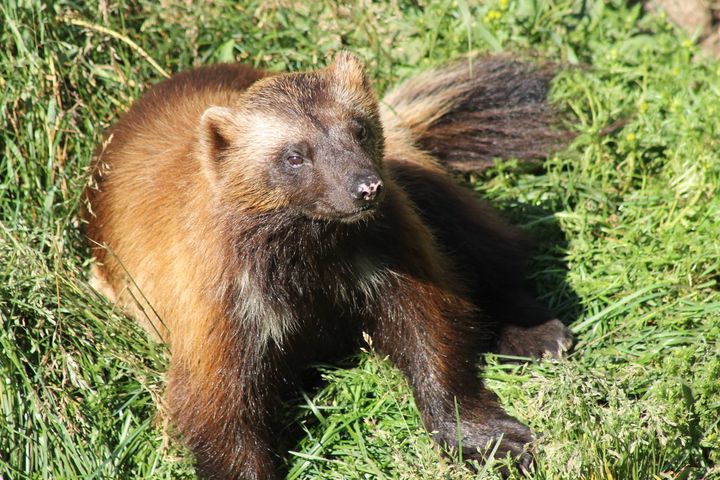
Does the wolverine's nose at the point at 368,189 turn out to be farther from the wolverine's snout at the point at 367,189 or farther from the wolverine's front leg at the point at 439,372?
the wolverine's front leg at the point at 439,372

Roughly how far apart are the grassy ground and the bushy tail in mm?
153

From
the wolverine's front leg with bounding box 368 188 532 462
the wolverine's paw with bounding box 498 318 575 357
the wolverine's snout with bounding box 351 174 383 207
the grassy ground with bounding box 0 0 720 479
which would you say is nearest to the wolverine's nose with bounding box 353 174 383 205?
the wolverine's snout with bounding box 351 174 383 207

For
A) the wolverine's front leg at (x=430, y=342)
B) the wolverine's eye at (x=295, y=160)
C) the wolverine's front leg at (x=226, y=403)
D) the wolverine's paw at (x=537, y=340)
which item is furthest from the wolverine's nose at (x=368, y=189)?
the wolverine's paw at (x=537, y=340)

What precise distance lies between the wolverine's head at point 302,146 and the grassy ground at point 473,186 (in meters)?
1.12

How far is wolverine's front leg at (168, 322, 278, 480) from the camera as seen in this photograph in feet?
15.0

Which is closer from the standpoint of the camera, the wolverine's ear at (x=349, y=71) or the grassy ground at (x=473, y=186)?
the grassy ground at (x=473, y=186)

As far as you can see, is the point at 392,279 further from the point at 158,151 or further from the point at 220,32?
the point at 220,32

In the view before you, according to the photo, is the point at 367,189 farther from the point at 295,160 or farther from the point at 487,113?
the point at 487,113

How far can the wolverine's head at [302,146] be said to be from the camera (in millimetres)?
4195

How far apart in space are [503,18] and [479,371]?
2904 mm

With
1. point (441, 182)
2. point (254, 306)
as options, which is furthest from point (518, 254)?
point (254, 306)

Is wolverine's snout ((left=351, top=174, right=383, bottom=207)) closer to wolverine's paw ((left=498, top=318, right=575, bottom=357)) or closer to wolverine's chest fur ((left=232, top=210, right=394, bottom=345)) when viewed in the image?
wolverine's chest fur ((left=232, top=210, right=394, bottom=345))

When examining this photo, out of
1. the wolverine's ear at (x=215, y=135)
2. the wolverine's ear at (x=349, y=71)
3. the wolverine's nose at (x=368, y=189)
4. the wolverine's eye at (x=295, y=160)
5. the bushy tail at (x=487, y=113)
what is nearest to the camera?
the wolverine's nose at (x=368, y=189)

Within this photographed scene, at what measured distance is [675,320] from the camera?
509 centimetres
